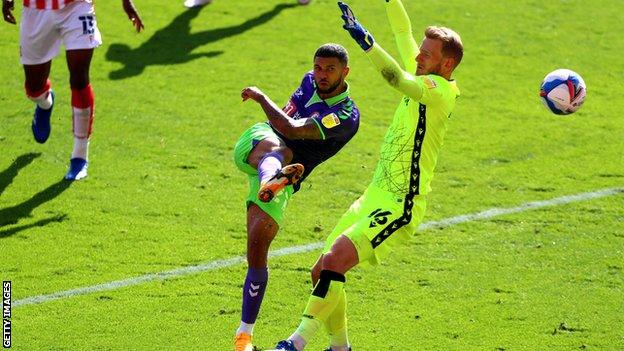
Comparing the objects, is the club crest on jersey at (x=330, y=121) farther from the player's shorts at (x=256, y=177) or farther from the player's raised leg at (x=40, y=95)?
the player's raised leg at (x=40, y=95)

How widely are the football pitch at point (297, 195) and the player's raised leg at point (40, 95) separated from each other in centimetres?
24

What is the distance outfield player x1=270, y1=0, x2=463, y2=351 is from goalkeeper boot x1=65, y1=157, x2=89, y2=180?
433 centimetres

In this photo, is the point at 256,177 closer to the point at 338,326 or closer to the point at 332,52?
the point at 332,52

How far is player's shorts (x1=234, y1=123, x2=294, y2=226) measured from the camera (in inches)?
338

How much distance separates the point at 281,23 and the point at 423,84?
8.40m

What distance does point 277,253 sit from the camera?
34.3 feet

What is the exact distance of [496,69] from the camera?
50.4 feet

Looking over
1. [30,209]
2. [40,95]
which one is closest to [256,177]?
[30,209]

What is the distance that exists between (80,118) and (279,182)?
440 centimetres

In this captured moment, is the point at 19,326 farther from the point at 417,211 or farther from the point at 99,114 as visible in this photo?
the point at 99,114

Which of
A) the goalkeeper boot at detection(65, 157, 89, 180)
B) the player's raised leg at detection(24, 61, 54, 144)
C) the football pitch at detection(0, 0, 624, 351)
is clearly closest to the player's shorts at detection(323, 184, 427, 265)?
the football pitch at detection(0, 0, 624, 351)

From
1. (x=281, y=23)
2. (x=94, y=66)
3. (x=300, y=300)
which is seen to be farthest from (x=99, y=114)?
(x=300, y=300)

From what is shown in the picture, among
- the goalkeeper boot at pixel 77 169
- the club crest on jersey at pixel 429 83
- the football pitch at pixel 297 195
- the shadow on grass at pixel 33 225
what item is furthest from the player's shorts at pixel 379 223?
the goalkeeper boot at pixel 77 169

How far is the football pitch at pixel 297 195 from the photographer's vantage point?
359 inches
